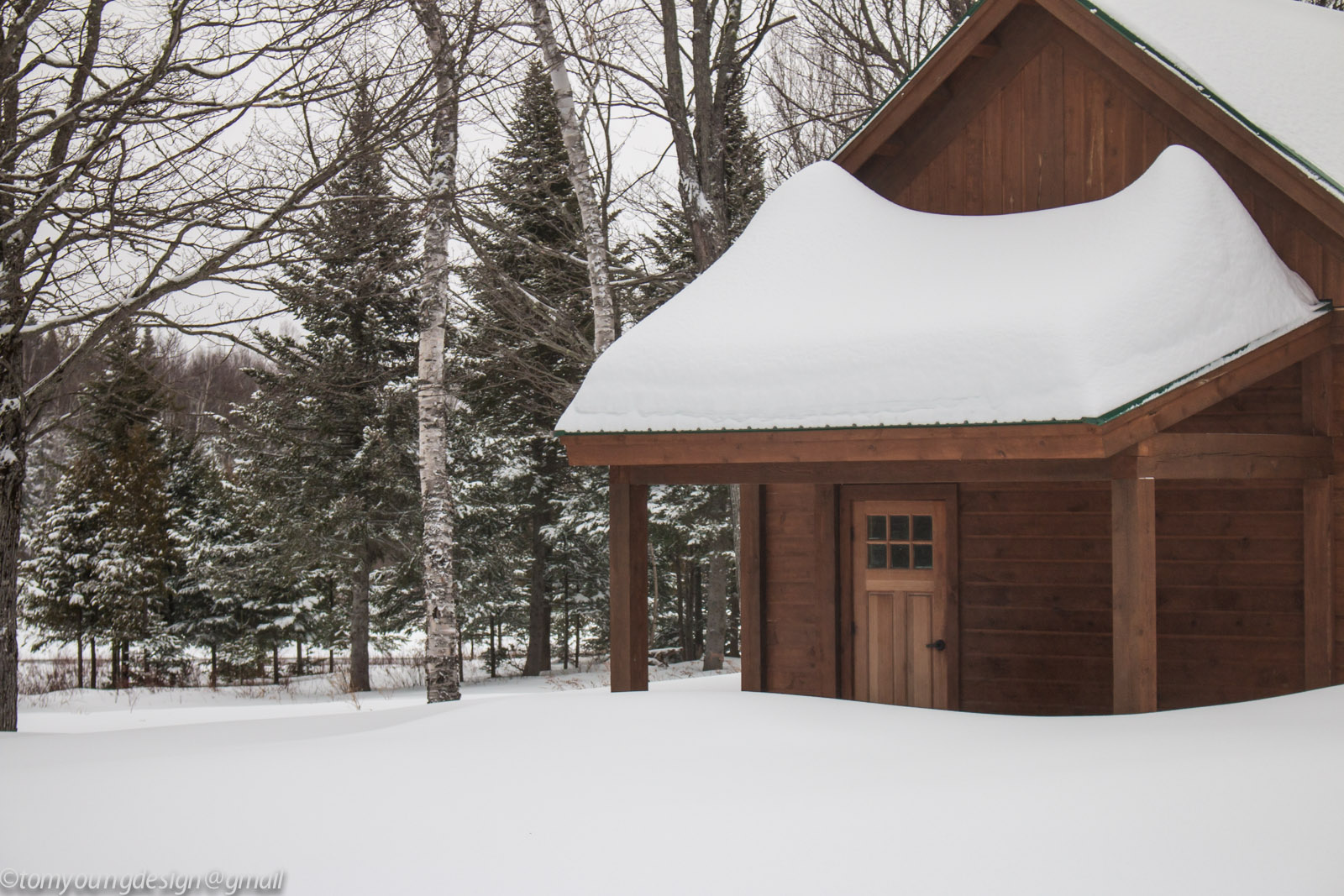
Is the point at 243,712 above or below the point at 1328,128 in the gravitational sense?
below

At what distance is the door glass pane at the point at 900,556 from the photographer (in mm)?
9633

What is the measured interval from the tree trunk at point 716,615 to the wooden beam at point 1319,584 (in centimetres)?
1497

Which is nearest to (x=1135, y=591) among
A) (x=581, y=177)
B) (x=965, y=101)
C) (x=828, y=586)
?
(x=828, y=586)

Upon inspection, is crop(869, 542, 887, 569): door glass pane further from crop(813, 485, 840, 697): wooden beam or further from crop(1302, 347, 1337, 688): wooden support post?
crop(1302, 347, 1337, 688): wooden support post

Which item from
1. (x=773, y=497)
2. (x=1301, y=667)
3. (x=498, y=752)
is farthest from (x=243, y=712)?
(x=1301, y=667)

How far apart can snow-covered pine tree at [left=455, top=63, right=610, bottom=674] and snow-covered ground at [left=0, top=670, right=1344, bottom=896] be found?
10470 millimetres

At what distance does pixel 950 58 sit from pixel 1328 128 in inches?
119

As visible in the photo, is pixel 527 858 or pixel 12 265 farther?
pixel 12 265

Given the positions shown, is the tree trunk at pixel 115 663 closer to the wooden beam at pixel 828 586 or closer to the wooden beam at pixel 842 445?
the wooden beam at pixel 828 586

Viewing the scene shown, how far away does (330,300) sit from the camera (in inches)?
411

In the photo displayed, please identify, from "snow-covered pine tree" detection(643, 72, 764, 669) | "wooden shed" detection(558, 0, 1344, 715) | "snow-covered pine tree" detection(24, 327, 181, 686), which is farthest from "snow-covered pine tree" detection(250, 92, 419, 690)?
"wooden shed" detection(558, 0, 1344, 715)

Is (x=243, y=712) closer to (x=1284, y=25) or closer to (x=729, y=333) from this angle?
(x=729, y=333)

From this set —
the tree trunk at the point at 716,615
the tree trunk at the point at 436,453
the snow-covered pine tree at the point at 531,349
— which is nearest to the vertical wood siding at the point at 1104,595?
the tree trunk at the point at 436,453

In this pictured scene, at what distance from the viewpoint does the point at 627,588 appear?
8.41 m
